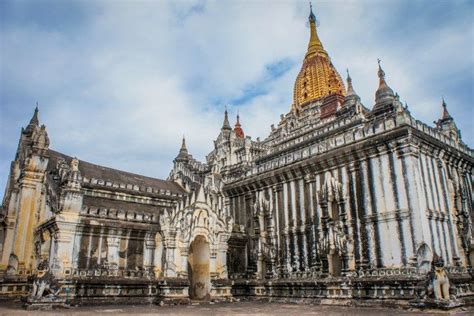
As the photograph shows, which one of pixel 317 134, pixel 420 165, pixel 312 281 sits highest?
pixel 317 134

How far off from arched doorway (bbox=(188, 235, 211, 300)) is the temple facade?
0.10m

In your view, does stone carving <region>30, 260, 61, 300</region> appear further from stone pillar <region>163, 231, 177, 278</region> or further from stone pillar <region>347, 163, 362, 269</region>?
stone pillar <region>347, 163, 362, 269</region>

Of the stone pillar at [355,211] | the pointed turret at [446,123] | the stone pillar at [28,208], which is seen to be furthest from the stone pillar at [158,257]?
the pointed turret at [446,123]

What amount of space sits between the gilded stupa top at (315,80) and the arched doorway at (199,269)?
1503 inches

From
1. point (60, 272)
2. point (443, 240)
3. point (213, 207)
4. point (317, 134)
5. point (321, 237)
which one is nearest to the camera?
point (443, 240)

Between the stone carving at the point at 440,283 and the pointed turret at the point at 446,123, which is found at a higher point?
the pointed turret at the point at 446,123

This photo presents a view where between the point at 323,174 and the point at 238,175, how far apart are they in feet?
30.9

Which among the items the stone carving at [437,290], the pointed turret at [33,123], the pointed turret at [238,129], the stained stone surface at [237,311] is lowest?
the stained stone surface at [237,311]

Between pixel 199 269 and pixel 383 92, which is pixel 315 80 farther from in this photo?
pixel 199 269

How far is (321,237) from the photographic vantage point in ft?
83.7

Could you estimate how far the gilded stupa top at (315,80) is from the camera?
6066cm

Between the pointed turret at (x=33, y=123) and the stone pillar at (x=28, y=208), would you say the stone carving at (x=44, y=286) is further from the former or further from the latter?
the pointed turret at (x=33, y=123)

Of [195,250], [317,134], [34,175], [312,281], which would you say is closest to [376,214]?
[312,281]

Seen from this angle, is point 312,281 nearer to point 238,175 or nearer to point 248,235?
point 248,235
